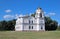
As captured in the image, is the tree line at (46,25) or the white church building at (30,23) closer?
the white church building at (30,23)

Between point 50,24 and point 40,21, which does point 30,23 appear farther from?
point 50,24

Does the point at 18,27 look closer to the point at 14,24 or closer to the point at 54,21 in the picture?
the point at 14,24

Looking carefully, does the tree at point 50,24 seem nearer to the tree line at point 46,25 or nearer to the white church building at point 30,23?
the tree line at point 46,25

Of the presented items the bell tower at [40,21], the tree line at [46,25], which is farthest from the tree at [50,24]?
the bell tower at [40,21]

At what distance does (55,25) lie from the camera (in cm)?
8575

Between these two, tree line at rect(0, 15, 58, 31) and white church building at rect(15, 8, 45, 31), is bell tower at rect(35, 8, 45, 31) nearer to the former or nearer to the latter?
white church building at rect(15, 8, 45, 31)

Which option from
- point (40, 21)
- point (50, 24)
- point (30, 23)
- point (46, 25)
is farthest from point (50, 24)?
point (30, 23)

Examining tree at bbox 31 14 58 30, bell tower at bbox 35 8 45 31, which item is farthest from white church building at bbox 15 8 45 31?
tree at bbox 31 14 58 30

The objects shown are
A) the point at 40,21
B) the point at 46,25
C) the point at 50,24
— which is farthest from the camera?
the point at 46,25

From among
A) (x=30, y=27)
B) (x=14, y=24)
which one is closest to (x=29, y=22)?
(x=30, y=27)

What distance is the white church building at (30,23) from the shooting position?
79188 mm

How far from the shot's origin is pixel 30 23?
8094 cm

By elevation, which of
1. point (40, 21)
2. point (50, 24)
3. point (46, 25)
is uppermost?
point (40, 21)

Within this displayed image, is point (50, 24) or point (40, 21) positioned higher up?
point (40, 21)
